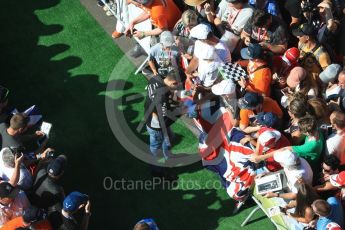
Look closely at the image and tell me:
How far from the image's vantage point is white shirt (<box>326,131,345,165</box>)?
21.8 feet

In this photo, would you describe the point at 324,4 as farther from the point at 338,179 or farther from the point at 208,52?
the point at 338,179

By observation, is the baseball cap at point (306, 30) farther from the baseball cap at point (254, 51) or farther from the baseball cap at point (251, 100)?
the baseball cap at point (251, 100)

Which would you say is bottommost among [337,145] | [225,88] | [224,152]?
[224,152]

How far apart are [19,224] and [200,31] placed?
3.42 metres

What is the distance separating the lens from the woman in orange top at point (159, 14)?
8227mm

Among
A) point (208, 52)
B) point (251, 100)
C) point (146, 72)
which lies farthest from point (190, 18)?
point (251, 100)

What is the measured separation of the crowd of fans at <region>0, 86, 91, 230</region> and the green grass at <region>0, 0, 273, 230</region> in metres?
0.85

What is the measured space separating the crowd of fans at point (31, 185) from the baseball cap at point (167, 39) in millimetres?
2075

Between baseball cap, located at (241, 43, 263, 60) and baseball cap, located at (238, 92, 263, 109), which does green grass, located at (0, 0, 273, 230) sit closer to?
baseball cap, located at (238, 92, 263, 109)

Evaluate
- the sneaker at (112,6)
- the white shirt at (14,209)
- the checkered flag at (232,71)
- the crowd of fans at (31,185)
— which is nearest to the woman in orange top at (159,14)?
the sneaker at (112,6)

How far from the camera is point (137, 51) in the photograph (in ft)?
30.7

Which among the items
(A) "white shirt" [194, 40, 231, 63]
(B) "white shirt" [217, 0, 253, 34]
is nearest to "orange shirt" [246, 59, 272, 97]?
(A) "white shirt" [194, 40, 231, 63]

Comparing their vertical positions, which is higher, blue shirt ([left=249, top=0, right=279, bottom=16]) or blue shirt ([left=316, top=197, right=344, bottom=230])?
blue shirt ([left=249, top=0, right=279, bottom=16])

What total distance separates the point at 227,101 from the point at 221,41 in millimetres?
999
